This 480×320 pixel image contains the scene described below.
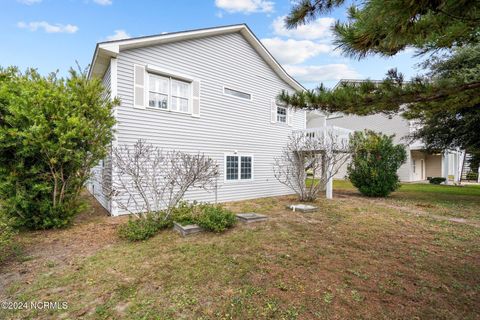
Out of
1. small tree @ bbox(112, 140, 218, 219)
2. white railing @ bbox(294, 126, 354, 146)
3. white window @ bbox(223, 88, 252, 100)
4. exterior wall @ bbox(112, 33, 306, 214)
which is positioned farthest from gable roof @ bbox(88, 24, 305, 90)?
white railing @ bbox(294, 126, 354, 146)

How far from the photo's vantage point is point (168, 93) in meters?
8.18

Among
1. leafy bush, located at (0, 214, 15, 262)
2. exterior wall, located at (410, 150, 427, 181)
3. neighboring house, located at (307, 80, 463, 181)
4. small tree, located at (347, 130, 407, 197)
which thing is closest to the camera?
leafy bush, located at (0, 214, 15, 262)

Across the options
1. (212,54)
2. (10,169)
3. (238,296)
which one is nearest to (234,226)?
(238,296)

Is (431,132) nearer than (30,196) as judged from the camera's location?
No

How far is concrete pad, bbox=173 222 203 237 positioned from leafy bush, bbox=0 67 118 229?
2711mm

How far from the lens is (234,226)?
5910 millimetres

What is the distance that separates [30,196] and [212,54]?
724 centimetres

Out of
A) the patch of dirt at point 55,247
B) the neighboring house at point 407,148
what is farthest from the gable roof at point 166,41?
the neighboring house at point 407,148

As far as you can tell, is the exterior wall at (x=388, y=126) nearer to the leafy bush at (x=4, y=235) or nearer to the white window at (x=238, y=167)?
the white window at (x=238, y=167)

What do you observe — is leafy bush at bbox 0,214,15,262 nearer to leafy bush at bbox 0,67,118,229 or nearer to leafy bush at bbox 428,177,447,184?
leafy bush at bbox 0,67,118,229

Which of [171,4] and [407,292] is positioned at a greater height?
[171,4]

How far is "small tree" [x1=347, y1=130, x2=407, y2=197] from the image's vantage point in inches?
426

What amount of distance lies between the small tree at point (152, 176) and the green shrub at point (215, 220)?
0.73 m

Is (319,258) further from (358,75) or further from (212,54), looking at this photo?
(212,54)
